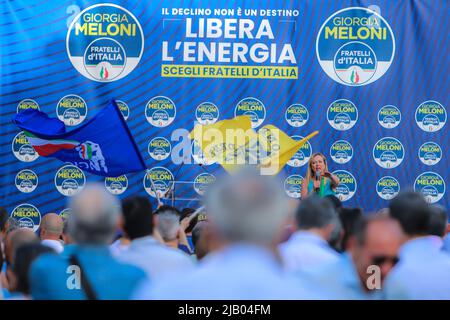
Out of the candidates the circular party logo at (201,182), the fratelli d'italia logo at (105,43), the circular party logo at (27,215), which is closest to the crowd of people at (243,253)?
the circular party logo at (201,182)

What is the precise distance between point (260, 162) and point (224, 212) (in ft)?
25.0

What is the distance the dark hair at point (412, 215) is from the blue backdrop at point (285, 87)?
255 inches

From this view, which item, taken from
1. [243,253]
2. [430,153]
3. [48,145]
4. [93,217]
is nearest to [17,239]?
[93,217]

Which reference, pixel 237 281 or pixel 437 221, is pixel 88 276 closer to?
pixel 237 281

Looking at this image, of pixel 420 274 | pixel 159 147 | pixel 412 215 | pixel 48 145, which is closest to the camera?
pixel 420 274

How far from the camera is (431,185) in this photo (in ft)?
33.3

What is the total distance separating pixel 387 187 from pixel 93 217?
758 centimetres

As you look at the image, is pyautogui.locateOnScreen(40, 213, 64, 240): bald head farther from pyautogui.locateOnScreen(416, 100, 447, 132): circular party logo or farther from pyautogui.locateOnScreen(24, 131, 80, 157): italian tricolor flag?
pyautogui.locateOnScreen(416, 100, 447, 132): circular party logo

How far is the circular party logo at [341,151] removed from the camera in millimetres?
10156

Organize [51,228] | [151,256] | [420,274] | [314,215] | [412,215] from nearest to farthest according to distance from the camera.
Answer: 1. [420,274]
2. [412,215]
3. [151,256]
4. [314,215]
5. [51,228]

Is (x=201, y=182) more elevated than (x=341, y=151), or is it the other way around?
(x=341, y=151)

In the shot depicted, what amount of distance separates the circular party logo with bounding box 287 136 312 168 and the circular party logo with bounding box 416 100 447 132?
1399mm

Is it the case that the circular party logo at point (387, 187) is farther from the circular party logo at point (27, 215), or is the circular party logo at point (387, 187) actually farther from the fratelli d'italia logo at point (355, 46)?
the circular party logo at point (27, 215)

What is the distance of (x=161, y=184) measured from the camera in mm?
10164
